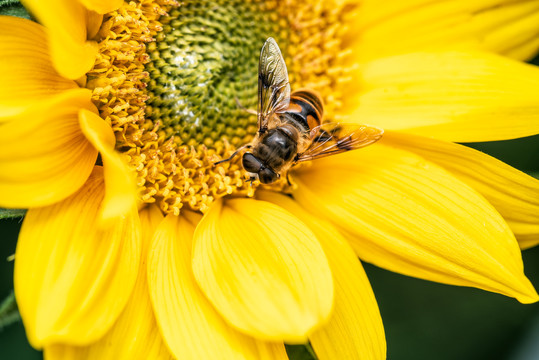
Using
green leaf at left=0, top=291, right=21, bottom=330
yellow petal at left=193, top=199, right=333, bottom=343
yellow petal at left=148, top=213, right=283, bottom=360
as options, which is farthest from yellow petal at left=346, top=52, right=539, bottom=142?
green leaf at left=0, top=291, right=21, bottom=330

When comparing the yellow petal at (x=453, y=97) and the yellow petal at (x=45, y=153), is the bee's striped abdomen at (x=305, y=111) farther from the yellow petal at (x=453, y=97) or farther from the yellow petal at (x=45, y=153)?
the yellow petal at (x=45, y=153)

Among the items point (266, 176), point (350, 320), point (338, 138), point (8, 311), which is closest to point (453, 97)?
point (338, 138)

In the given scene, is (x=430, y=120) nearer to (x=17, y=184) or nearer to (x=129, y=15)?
(x=129, y=15)

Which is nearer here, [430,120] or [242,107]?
[430,120]

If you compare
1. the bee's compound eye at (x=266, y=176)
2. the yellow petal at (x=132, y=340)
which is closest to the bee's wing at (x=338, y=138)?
the bee's compound eye at (x=266, y=176)

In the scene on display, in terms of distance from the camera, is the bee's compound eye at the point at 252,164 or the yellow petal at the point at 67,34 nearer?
the yellow petal at the point at 67,34

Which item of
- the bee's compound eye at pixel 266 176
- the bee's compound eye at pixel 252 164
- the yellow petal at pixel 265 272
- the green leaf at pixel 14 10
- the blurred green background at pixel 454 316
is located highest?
the green leaf at pixel 14 10

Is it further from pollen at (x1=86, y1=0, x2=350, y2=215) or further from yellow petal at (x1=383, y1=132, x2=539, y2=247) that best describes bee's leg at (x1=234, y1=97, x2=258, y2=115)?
yellow petal at (x1=383, y1=132, x2=539, y2=247)

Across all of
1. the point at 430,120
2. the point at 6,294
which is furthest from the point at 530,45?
the point at 6,294
